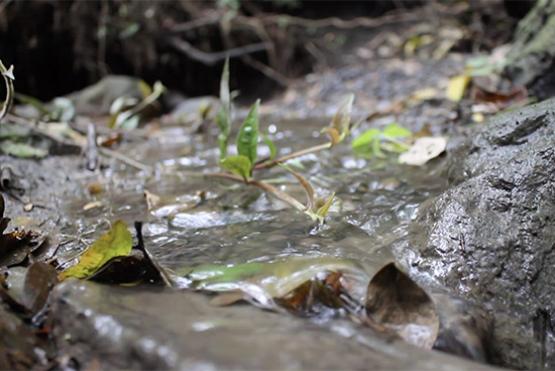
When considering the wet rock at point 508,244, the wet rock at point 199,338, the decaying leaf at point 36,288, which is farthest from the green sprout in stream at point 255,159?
the decaying leaf at point 36,288

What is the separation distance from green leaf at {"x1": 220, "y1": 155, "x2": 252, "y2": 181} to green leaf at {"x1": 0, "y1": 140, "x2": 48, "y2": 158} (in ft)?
3.95

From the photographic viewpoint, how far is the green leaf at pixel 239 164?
5.10 ft

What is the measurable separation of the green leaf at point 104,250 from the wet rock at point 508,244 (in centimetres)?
66

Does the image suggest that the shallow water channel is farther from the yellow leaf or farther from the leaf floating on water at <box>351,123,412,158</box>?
the yellow leaf

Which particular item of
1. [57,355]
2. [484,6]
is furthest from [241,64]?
[57,355]

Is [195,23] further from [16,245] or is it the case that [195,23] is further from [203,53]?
[16,245]

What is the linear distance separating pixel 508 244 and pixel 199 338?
29.2 inches

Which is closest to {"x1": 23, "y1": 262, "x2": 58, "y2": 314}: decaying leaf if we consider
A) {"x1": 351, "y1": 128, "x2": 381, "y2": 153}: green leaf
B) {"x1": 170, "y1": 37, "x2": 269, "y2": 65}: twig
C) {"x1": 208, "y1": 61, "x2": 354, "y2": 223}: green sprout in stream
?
{"x1": 208, "y1": 61, "x2": 354, "y2": 223}: green sprout in stream

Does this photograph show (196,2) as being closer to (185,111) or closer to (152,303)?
(185,111)

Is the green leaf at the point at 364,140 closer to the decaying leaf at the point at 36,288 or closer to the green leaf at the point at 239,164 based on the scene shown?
the green leaf at the point at 239,164

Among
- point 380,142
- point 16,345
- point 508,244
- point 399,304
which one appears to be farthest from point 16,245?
point 380,142

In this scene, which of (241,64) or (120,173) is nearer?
(120,173)

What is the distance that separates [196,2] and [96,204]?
4251 mm

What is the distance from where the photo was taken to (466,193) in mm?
1278
